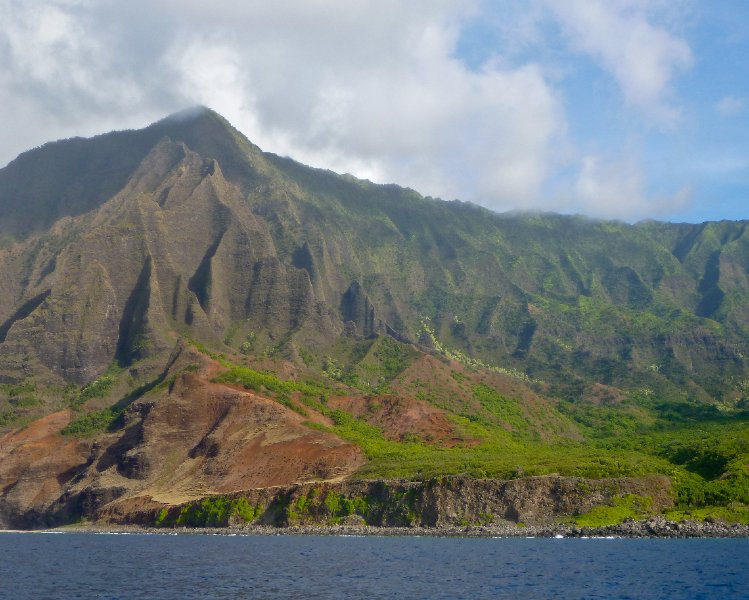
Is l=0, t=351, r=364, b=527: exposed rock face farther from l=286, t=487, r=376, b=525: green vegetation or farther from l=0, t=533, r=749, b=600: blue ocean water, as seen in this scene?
l=0, t=533, r=749, b=600: blue ocean water

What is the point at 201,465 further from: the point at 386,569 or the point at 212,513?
the point at 386,569

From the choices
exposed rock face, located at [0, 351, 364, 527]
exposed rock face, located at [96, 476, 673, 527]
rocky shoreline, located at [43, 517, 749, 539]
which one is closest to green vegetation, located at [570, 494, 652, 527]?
exposed rock face, located at [96, 476, 673, 527]

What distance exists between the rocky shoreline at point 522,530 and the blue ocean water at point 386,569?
8105 mm

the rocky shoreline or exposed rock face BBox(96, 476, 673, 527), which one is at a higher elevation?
exposed rock face BBox(96, 476, 673, 527)

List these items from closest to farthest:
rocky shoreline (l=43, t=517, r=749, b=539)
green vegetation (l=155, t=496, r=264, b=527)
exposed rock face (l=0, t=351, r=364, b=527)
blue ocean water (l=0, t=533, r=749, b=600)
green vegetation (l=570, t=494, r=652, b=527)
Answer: blue ocean water (l=0, t=533, r=749, b=600)
rocky shoreline (l=43, t=517, r=749, b=539)
green vegetation (l=570, t=494, r=652, b=527)
green vegetation (l=155, t=496, r=264, b=527)
exposed rock face (l=0, t=351, r=364, b=527)

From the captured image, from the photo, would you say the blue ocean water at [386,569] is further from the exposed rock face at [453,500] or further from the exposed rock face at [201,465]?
the exposed rock face at [201,465]

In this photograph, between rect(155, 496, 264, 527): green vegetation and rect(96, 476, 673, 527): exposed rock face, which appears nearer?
rect(96, 476, 673, 527): exposed rock face

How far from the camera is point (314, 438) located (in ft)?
626

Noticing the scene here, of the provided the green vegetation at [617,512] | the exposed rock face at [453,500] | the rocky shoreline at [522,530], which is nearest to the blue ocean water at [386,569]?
the rocky shoreline at [522,530]

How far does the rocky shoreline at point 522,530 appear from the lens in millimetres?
125688

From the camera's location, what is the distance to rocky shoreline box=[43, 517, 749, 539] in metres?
126

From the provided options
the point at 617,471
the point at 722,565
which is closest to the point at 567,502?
the point at 617,471

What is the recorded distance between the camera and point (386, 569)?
290ft

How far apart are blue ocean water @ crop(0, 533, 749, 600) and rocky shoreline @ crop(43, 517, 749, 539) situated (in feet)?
26.6
